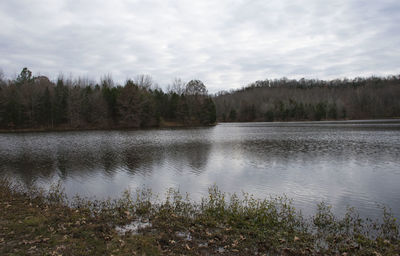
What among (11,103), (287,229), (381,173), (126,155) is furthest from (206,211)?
(11,103)

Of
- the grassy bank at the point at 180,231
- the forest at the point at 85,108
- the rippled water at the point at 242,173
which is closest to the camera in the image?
the grassy bank at the point at 180,231

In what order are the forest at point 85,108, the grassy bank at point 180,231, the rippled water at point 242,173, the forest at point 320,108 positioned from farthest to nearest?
1. the forest at point 320,108
2. the forest at point 85,108
3. the rippled water at point 242,173
4. the grassy bank at point 180,231

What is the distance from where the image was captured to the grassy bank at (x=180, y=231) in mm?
6004

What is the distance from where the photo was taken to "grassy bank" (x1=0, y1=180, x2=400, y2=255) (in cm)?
600

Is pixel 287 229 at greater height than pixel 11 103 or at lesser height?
lesser

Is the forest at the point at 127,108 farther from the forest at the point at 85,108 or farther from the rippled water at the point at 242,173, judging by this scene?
the rippled water at the point at 242,173

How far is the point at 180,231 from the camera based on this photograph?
7301 millimetres

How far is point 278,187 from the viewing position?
12.7 meters

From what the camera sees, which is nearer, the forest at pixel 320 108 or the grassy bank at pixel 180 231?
the grassy bank at pixel 180 231

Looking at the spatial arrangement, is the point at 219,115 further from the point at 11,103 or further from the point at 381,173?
the point at 381,173

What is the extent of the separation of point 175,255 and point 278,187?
835 centimetres

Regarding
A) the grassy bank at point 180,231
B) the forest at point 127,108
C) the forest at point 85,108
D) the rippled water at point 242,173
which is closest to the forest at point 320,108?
the forest at point 127,108

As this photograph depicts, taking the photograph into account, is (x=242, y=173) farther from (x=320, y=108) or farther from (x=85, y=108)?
(x=320, y=108)

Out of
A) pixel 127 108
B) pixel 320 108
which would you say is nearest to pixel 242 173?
pixel 127 108
